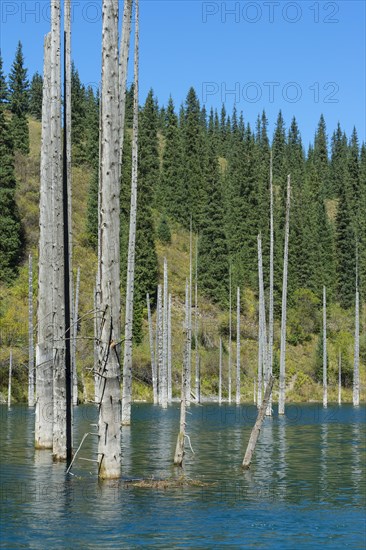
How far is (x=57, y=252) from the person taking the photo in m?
22.3

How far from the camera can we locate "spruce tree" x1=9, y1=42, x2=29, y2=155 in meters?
106

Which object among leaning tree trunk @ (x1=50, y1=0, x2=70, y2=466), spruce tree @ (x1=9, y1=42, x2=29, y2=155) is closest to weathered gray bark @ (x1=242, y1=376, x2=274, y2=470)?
leaning tree trunk @ (x1=50, y1=0, x2=70, y2=466)

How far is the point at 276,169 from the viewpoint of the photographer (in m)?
157

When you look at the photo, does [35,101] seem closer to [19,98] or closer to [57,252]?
[19,98]

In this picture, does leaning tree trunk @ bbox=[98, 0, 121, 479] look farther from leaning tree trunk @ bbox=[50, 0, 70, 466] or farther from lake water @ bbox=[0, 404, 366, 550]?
leaning tree trunk @ bbox=[50, 0, 70, 466]

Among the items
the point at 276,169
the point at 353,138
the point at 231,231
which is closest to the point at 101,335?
the point at 231,231

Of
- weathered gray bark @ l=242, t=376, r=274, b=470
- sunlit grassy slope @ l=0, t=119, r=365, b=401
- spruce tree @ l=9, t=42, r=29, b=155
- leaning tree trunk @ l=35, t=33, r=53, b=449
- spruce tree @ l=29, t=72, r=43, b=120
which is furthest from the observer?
spruce tree @ l=29, t=72, r=43, b=120

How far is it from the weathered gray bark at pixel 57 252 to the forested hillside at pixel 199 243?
4220 cm

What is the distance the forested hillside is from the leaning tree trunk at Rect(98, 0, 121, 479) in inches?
1859

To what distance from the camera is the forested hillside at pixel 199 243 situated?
79.2 metres

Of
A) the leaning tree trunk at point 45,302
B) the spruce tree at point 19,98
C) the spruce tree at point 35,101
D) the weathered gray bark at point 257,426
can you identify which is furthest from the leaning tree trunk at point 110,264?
the spruce tree at point 35,101

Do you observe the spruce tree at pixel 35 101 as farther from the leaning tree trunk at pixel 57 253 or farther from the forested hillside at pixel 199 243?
the leaning tree trunk at pixel 57 253

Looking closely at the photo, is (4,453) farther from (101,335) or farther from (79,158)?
(79,158)

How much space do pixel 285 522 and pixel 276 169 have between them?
5646 inches
